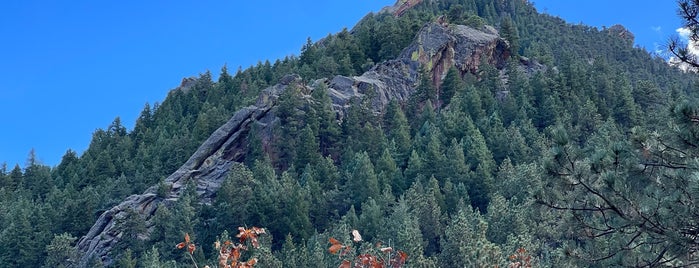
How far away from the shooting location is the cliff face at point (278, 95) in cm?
4578

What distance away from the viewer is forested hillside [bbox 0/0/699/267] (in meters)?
7.43

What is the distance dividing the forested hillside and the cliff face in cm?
23

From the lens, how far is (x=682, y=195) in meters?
6.97

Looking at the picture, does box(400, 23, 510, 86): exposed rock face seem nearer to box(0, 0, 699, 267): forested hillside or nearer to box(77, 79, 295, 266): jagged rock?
box(0, 0, 699, 267): forested hillside

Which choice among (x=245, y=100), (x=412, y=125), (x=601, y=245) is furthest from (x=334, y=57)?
(x=601, y=245)

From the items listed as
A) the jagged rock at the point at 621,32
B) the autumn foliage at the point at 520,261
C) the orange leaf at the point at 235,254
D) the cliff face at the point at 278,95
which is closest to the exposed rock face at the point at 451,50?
the cliff face at the point at 278,95

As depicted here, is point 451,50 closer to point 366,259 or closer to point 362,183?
point 362,183

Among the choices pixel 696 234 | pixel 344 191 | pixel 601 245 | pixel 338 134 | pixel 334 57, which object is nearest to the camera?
pixel 696 234

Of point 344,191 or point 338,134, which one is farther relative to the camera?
point 338,134

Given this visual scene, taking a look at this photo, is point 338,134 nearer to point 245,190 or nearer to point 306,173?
point 306,173

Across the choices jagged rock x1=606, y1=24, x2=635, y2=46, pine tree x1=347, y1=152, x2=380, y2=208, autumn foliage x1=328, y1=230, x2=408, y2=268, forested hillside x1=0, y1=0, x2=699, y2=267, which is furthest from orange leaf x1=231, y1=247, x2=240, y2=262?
jagged rock x1=606, y1=24, x2=635, y2=46

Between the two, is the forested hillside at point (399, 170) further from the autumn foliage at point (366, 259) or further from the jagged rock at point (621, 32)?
the jagged rock at point (621, 32)

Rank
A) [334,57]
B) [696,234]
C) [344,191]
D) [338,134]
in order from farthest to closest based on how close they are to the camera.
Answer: [334,57] → [338,134] → [344,191] → [696,234]

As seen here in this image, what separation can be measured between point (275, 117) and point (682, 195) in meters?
49.8
